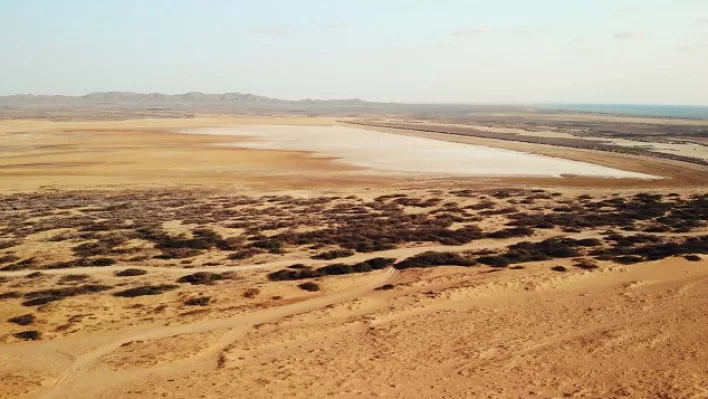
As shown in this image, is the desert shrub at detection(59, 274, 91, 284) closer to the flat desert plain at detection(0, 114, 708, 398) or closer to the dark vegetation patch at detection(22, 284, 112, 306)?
the flat desert plain at detection(0, 114, 708, 398)

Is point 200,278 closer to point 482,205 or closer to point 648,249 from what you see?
point 648,249

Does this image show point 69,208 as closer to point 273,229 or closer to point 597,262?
point 273,229

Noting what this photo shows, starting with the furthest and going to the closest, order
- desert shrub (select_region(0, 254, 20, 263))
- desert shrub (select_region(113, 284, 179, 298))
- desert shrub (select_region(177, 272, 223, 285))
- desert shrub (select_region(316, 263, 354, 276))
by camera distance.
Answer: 1. desert shrub (select_region(0, 254, 20, 263))
2. desert shrub (select_region(316, 263, 354, 276))
3. desert shrub (select_region(177, 272, 223, 285))
4. desert shrub (select_region(113, 284, 179, 298))

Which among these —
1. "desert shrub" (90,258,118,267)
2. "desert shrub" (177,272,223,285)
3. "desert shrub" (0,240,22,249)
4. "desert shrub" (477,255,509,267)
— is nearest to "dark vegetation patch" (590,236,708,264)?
"desert shrub" (477,255,509,267)

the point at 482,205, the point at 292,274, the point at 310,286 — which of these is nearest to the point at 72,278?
the point at 292,274

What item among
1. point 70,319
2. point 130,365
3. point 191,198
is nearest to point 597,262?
point 130,365

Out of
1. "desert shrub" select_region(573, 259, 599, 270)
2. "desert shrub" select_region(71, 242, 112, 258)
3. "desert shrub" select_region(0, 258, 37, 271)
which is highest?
"desert shrub" select_region(573, 259, 599, 270)

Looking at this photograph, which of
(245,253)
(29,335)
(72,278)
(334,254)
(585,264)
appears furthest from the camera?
(245,253)
